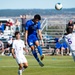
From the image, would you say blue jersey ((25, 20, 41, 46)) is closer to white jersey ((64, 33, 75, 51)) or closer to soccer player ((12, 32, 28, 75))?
soccer player ((12, 32, 28, 75))

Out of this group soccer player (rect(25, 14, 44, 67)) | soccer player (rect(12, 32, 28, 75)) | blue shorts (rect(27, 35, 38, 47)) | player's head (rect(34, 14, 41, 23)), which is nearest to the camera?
soccer player (rect(12, 32, 28, 75))

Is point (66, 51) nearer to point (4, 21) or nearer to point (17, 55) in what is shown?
point (4, 21)

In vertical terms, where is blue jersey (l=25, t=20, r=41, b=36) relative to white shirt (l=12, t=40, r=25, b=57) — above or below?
above

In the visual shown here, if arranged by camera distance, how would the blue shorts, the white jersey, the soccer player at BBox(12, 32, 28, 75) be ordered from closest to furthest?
1. the white jersey
2. the soccer player at BBox(12, 32, 28, 75)
3. the blue shorts

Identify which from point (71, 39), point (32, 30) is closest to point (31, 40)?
point (32, 30)

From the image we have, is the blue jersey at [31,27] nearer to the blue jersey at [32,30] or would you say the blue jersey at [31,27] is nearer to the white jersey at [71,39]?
the blue jersey at [32,30]

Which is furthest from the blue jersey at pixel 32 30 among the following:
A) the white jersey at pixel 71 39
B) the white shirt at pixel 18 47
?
the white jersey at pixel 71 39

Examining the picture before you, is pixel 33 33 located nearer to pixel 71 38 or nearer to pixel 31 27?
pixel 31 27

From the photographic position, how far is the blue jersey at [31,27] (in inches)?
829

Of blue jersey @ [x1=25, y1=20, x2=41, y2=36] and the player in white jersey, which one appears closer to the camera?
the player in white jersey

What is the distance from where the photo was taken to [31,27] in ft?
69.5

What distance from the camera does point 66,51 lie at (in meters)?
33.9

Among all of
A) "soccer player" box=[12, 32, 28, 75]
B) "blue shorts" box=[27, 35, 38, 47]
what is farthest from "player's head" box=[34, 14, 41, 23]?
"soccer player" box=[12, 32, 28, 75]

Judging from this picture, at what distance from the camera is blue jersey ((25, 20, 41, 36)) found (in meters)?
21.0
